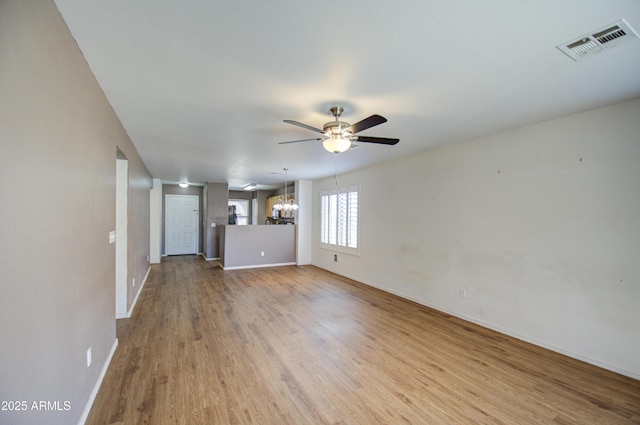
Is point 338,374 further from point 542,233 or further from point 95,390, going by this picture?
point 542,233

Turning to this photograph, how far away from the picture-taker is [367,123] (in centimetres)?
249

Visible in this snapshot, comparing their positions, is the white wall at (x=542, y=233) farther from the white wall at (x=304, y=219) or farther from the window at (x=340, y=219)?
the white wall at (x=304, y=219)

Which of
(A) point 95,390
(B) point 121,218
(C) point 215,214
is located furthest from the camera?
(C) point 215,214

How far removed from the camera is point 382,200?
18.1ft

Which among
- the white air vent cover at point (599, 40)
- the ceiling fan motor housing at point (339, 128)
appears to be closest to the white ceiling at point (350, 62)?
the white air vent cover at point (599, 40)

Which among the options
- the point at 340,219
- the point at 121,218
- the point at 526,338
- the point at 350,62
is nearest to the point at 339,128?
the point at 350,62

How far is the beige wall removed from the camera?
107cm

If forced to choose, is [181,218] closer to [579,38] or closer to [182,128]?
[182,128]

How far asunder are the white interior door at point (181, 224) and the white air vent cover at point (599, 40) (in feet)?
33.8

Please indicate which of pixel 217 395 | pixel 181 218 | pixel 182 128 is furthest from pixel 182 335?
pixel 181 218

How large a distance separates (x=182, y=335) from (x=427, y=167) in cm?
419

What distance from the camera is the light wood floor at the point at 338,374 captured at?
6.73 feet

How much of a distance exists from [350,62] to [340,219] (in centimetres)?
496

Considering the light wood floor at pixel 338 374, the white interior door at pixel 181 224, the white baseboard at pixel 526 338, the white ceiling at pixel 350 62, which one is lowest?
the light wood floor at pixel 338 374
